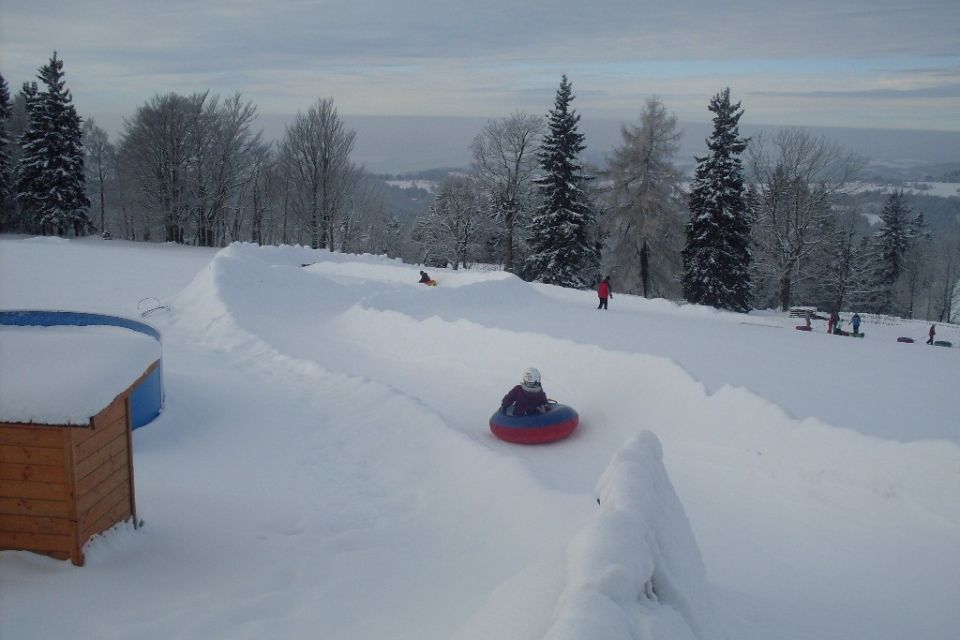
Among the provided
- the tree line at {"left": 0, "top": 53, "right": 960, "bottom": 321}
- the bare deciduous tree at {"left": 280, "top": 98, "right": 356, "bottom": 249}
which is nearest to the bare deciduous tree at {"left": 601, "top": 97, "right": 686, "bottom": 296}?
the tree line at {"left": 0, "top": 53, "right": 960, "bottom": 321}

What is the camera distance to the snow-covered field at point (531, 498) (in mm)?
4633

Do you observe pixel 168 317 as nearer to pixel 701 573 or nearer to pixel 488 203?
pixel 701 573

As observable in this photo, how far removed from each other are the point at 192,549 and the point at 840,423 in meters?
7.46

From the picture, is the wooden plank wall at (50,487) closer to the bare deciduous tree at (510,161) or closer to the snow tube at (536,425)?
the snow tube at (536,425)

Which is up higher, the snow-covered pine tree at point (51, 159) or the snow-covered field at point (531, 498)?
the snow-covered pine tree at point (51, 159)

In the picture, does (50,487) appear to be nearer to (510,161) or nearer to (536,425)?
(536,425)

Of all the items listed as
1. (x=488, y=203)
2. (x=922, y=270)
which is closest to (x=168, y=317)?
(x=488, y=203)

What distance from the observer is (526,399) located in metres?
10.3

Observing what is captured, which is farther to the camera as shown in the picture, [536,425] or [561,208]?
[561,208]

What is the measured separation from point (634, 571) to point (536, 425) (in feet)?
21.6

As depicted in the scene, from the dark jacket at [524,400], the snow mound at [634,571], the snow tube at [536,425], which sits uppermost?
the snow mound at [634,571]

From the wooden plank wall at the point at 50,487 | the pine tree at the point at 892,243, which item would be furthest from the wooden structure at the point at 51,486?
the pine tree at the point at 892,243

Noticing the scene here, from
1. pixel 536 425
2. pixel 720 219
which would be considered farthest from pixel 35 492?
pixel 720 219

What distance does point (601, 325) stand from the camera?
632 inches
